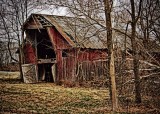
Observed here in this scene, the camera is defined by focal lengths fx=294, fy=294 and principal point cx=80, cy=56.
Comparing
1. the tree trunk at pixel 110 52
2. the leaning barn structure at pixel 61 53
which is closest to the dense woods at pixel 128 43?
the tree trunk at pixel 110 52

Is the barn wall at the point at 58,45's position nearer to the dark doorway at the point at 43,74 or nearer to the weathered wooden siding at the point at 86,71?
the weathered wooden siding at the point at 86,71

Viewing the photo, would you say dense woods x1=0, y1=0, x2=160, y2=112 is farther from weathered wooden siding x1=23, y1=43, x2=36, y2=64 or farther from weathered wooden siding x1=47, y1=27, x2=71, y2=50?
weathered wooden siding x1=23, y1=43, x2=36, y2=64

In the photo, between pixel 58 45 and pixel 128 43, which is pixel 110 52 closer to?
pixel 128 43

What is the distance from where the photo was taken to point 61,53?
27.3 meters

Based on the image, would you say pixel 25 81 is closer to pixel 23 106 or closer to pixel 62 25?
pixel 62 25

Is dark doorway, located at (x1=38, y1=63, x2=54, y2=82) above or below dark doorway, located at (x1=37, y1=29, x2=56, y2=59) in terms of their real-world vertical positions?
below

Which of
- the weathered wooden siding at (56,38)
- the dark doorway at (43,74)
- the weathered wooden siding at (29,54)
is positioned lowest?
the dark doorway at (43,74)

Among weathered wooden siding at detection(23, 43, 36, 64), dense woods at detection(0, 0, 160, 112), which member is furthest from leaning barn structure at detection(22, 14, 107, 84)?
dense woods at detection(0, 0, 160, 112)

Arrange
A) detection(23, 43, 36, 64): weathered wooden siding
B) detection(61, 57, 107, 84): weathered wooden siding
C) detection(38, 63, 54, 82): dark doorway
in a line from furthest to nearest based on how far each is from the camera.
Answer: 1. detection(38, 63, 54, 82): dark doorway
2. detection(23, 43, 36, 64): weathered wooden siding
3. detection(61, 57, 107, 84): weathered wooden siding

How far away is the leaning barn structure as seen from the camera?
Result: 25.3 metres

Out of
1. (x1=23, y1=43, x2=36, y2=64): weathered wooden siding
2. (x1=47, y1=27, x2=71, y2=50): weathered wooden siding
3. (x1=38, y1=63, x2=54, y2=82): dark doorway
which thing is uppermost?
(x1=47, y1=27, x2=71, y2=50): weathered wooden siding

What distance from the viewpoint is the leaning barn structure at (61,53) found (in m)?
25.3

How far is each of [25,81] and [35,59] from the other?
2571 mm

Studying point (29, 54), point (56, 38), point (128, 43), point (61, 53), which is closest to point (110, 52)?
point (128, 43)
